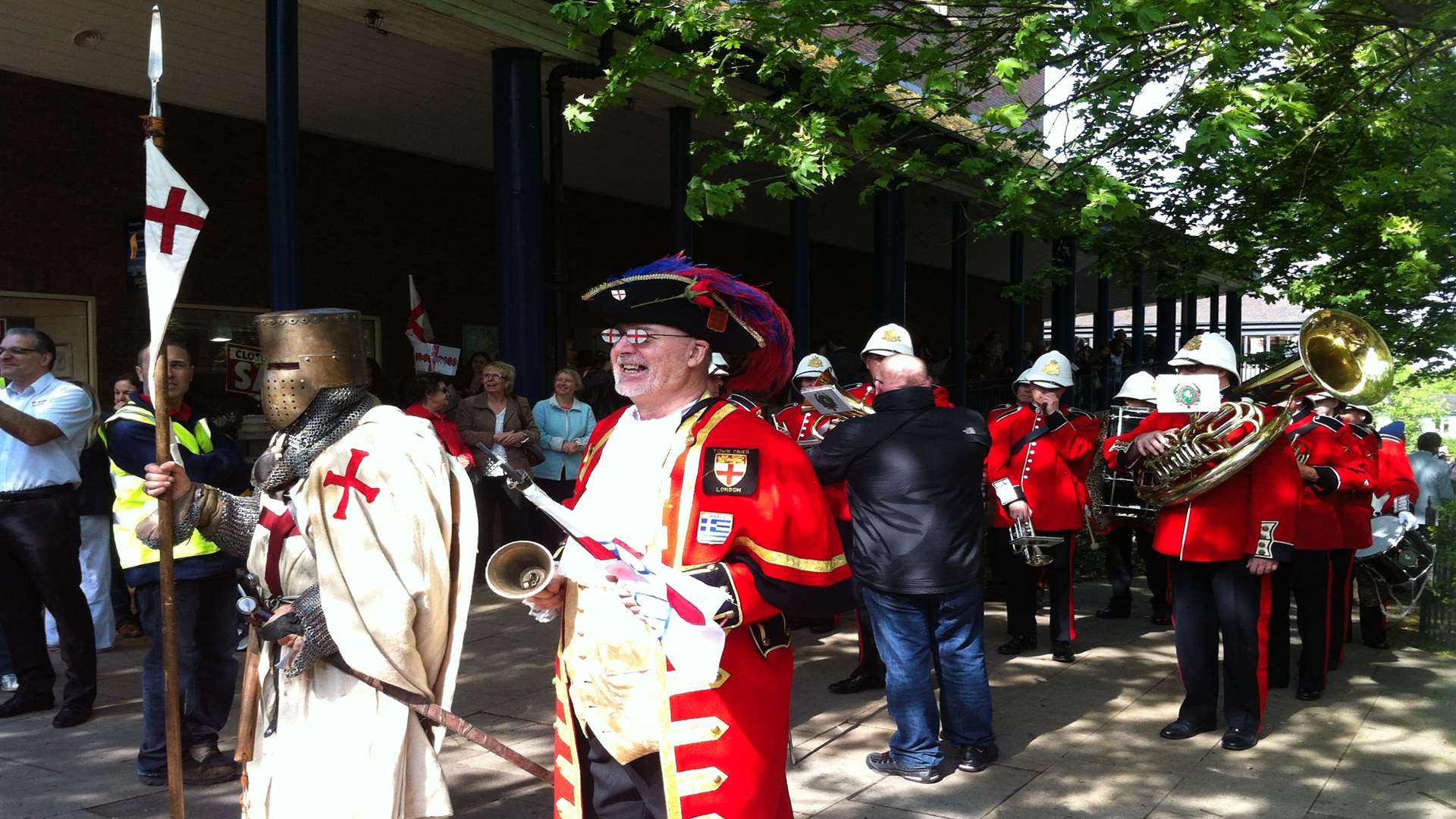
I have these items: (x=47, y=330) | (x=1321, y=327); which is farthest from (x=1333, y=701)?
(x=47, y=330)

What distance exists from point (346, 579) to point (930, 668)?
3.09m

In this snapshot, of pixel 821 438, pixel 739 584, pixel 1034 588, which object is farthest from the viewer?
pixel 1034 588

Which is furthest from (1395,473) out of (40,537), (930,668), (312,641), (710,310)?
(40,537)

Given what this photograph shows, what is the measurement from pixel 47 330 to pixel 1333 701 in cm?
1076

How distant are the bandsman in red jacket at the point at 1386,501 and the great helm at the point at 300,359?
21.9 feet

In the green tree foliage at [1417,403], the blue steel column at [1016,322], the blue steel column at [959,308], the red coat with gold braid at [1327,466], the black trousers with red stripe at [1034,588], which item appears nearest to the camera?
the red coat with gold braid at [1327,466]

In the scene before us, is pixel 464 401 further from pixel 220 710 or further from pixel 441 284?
pixel 441 284

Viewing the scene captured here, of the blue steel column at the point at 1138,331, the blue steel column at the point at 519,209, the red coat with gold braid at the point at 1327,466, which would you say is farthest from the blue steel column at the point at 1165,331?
the red coat with gold braid at the point at 1327,466

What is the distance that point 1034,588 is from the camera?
8008 millimetres

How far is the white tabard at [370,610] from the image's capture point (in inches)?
130

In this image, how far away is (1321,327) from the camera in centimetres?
658

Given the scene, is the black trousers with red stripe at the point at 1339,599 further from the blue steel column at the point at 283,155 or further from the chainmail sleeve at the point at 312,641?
the blue steel column at the point at 283,155

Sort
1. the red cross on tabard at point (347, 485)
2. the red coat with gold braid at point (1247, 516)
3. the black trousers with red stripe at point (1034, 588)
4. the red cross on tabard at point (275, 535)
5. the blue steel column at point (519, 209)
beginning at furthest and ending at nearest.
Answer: the blue steel column at point (519, 209)
the black trousers with red stripe at point (1034, 588)
the red coat with gold braid at point (1247, 516)
the red cross on tabard at point (275, 535)
the red cross on tabard at point (347, 485)

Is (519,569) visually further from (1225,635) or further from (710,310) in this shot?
(1225,635)
